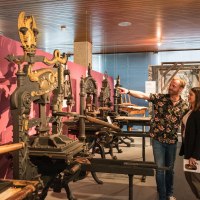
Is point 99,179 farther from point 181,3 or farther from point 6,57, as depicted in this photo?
point 181,3

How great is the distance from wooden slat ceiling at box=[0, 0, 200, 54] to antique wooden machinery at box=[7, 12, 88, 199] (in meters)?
2.65

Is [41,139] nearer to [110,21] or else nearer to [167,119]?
[167,119]

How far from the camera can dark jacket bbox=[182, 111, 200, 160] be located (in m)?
3.24

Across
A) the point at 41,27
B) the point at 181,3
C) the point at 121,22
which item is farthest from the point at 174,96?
the point at 41,27

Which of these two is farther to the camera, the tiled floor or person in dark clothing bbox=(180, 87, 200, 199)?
the tiled floor

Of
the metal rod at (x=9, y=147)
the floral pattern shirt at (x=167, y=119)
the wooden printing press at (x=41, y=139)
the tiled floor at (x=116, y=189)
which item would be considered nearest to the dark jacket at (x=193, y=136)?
the floral pattern shirt at (x=167, y=119)

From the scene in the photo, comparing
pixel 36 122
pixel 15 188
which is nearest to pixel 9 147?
pixel 15 188

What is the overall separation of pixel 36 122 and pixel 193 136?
70.3 inches

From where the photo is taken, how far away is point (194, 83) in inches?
374

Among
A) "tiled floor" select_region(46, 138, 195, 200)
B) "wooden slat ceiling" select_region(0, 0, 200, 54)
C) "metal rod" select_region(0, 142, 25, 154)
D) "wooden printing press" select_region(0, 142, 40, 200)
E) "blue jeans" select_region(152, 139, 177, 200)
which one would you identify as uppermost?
"wooden slat ceiling" select_region(0, 0, 200, 54)

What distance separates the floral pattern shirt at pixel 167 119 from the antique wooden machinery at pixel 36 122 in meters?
1.11

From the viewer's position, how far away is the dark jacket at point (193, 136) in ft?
10.6

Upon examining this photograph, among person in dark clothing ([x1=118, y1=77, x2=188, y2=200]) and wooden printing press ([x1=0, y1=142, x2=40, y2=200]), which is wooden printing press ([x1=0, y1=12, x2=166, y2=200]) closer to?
wooden printing press ([x1=0, y1=142, x2=40, y2=200])

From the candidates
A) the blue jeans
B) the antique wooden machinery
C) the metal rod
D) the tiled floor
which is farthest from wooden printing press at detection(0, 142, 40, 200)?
the tiled floor
